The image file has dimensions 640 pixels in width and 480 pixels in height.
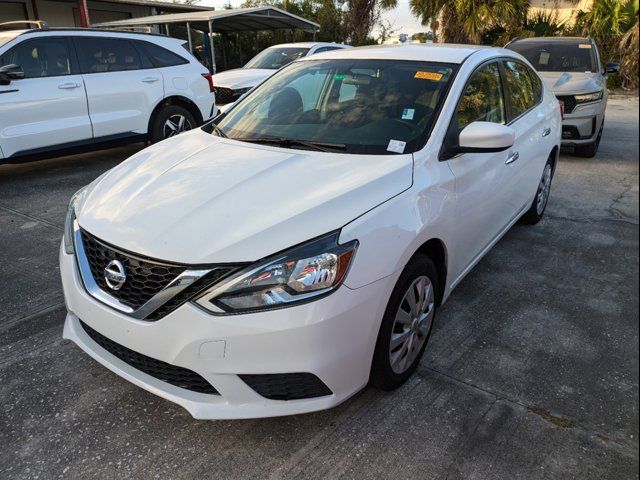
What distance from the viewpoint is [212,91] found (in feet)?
25.6

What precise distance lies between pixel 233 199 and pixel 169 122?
5.46m

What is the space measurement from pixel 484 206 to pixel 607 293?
1215 millimetres

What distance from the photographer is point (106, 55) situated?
6668 millimetres

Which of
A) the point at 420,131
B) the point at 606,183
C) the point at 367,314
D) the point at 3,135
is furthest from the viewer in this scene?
the point at 606,183

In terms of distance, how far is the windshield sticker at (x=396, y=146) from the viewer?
8.97 ft

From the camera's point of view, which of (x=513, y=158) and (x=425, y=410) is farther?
(x=513, y=158)

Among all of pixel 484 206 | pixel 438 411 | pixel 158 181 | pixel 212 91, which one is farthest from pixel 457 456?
pixel 212 91

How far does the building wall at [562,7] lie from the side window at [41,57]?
1769cm

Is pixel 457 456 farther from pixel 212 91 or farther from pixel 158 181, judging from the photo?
pixel 212 91

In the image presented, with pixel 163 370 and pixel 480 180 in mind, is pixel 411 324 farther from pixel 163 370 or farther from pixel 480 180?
pixel 163 370

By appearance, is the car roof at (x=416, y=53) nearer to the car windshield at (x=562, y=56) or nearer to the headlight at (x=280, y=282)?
the headlight at (x=280, y=282)

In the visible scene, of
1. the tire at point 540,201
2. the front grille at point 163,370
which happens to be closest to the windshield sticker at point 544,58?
the tire at point 540,201

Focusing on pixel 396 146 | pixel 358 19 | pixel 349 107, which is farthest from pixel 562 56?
pixel 358 19

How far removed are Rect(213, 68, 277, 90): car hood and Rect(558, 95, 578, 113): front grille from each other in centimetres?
488
